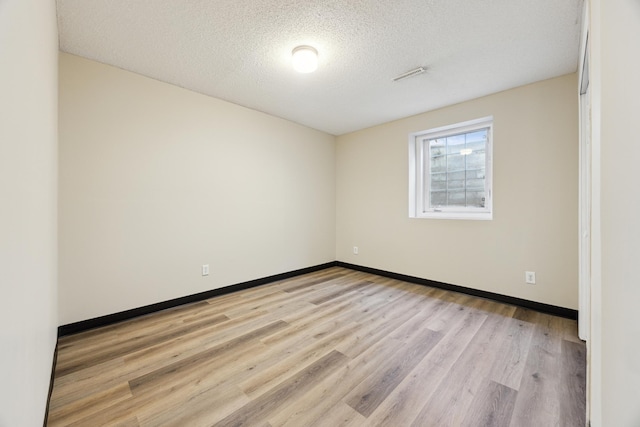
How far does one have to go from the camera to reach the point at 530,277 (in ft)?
8.53

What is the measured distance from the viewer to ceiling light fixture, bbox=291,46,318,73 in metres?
2.02

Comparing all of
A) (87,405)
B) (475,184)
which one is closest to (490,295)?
(475,184)

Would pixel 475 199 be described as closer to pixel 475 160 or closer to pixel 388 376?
pixel 475 160

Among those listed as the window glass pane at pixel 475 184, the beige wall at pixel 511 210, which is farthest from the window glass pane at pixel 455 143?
the window glass pane at pixel 475 184

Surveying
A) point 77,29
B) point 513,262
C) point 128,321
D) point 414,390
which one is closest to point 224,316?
point 128,321

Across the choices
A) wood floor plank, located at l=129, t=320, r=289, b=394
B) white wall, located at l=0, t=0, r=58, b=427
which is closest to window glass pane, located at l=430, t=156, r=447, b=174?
wood floor plank, located at l=129, t=320, r=289, b=394

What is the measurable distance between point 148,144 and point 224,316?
6.33 feet

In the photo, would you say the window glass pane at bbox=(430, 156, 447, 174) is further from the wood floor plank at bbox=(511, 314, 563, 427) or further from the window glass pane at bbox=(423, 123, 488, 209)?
the wood floor plank at bbox=(511, 314, 563, 427)

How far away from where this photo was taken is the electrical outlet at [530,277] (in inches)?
→ 101

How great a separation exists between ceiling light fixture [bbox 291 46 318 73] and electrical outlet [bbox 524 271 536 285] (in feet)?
9.94

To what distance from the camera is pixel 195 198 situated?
2.84 meters

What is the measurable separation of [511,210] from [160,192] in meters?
3.87

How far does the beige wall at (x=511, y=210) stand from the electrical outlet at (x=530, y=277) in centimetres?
4

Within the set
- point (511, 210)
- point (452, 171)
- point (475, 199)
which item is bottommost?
point (511, 210)
